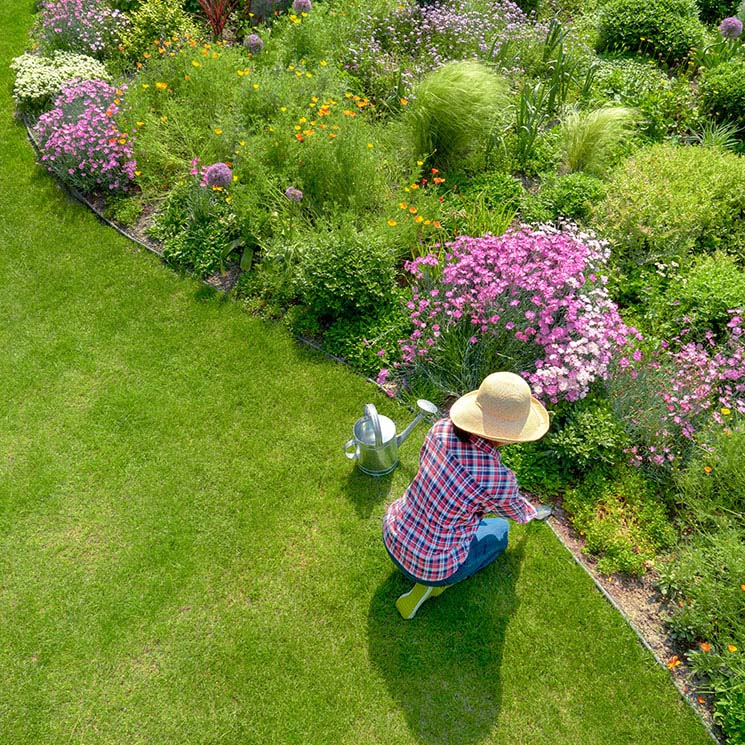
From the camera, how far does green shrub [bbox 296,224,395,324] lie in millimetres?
5246

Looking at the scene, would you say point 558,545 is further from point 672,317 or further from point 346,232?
point 346,232

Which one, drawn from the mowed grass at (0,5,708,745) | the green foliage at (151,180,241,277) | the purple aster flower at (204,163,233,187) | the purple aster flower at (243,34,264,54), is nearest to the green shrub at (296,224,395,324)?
the mowed grass at (0,5,708,745)

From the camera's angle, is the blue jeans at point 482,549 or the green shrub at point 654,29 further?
the green shrub at point 654,29

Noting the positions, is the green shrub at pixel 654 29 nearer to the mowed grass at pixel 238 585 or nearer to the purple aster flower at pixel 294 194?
the purple aster flower at pixel 294 194

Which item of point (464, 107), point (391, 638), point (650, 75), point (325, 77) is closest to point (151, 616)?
point (391, 638)

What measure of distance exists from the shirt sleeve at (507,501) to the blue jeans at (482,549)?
1.33 feet

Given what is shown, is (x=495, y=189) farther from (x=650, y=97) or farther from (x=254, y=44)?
(x=254, y=44)

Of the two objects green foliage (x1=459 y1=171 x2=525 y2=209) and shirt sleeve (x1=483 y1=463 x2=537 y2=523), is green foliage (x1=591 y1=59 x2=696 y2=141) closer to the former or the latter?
green foliage (x1=459 y1=171 x2=525 y2=209)

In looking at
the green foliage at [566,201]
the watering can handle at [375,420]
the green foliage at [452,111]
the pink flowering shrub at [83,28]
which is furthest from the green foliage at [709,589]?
the pink flowering shrub at [83,28]

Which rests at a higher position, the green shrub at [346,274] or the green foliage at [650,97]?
the green foliage at [650,97]

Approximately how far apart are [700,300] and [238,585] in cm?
452

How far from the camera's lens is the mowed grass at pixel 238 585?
3.62m

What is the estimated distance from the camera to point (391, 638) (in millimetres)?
3895

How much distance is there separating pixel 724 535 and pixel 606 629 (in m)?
1.05
